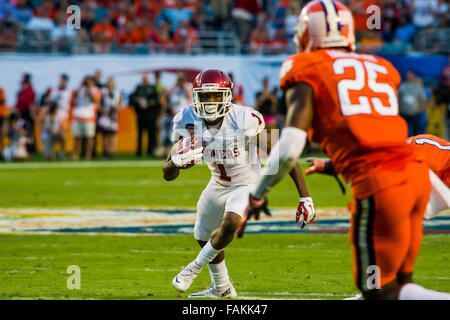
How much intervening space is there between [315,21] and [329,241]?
4625 millimetres

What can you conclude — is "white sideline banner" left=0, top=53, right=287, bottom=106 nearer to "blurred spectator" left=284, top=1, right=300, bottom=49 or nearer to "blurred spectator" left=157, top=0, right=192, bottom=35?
"blurred spectator" left=284, top=1, right=300, bottom=49

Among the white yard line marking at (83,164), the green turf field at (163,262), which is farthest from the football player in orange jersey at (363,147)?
the white yard line marking at (83,164)

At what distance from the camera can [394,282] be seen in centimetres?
376

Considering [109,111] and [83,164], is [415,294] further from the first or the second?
[109,111]

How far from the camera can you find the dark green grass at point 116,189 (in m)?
11.4

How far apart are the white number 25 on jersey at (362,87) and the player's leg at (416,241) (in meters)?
0.32

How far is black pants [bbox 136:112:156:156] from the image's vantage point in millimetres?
18234

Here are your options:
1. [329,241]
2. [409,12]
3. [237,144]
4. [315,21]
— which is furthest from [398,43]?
[315,21]

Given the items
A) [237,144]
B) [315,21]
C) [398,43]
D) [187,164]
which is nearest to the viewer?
[315,21]

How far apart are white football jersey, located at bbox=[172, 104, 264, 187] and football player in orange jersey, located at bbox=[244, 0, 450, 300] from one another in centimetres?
187

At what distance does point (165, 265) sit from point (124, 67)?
478 inches

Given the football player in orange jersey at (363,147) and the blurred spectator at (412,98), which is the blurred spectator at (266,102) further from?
the football player in orange jersey at (363,147)
